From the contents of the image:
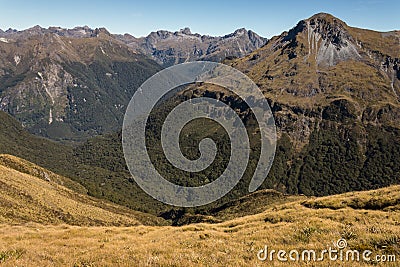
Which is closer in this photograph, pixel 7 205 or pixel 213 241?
pixel 213 241

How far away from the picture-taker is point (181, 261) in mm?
20422

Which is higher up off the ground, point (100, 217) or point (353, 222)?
point (353, 222)

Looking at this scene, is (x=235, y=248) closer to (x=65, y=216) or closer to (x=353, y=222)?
(x=353, y=222)

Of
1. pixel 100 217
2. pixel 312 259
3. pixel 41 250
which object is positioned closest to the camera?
pixel 312 259

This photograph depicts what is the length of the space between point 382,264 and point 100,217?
168695mm

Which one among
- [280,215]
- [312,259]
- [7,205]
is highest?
[312,259]

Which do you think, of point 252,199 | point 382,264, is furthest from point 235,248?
point 252,199
